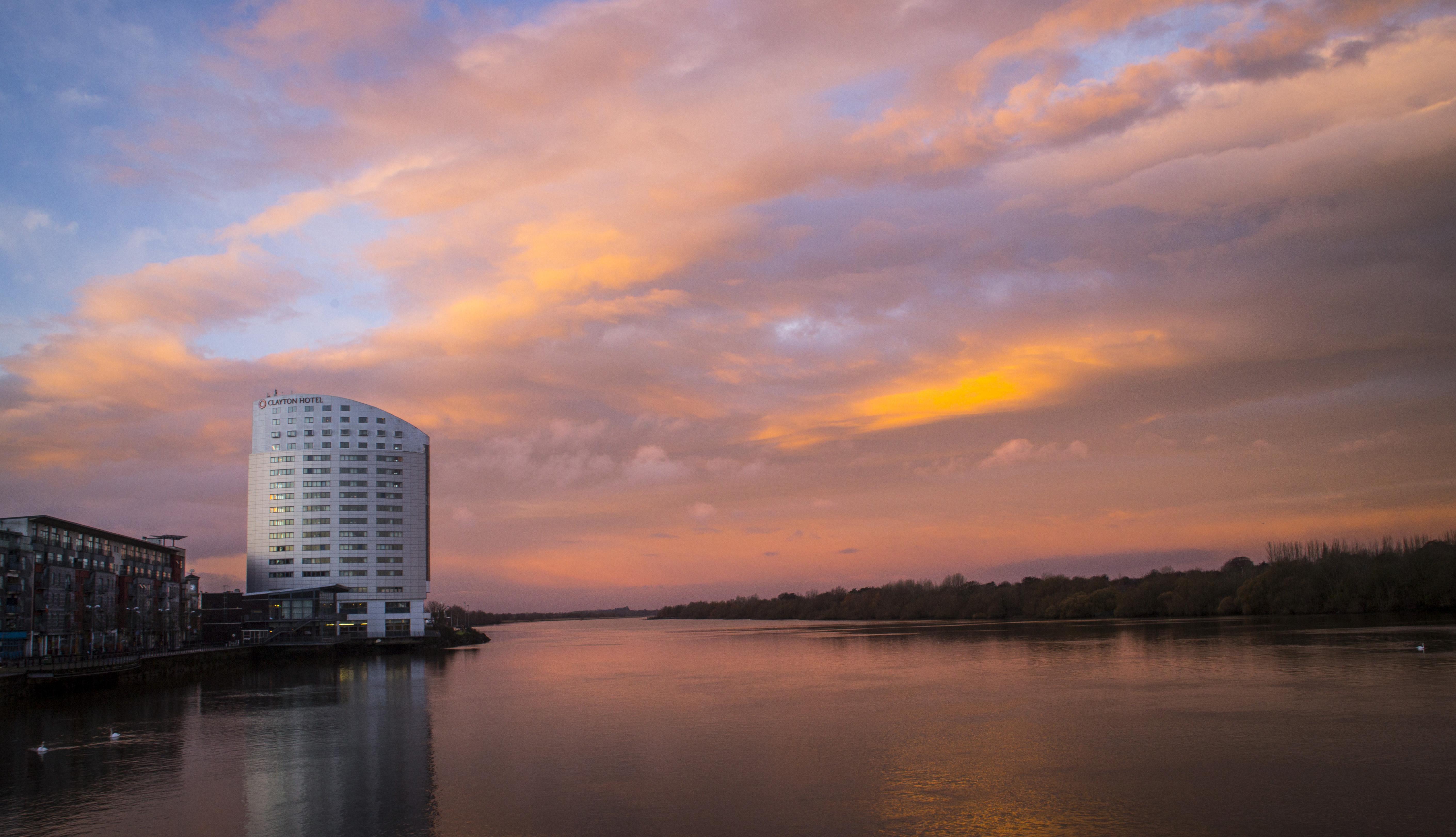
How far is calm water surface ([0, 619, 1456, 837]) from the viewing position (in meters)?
23.9

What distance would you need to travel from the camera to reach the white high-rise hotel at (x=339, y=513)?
135 m

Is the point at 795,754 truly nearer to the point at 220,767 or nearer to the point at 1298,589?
the point at 220,767

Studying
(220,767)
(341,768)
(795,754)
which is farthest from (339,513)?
(795,754)

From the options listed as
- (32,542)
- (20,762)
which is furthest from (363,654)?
(20,762)

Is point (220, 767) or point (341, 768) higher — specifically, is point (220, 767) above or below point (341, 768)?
below

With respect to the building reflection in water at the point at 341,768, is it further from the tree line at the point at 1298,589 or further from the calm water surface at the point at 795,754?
the tree line at the point at 1298,589

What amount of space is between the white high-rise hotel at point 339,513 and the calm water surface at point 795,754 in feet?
226

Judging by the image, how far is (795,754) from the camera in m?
32.5

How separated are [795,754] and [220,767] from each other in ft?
67.8

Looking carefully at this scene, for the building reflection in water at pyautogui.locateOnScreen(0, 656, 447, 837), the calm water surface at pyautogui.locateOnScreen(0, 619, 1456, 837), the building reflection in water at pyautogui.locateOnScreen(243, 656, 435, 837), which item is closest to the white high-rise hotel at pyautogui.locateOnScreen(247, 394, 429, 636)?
the calm water surface at pyautogui.locateOnScreen(0, 619, 1456, 837)

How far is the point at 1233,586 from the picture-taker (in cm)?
14050

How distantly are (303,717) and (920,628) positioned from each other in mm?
118622

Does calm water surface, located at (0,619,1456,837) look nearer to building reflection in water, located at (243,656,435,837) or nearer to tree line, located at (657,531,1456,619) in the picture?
building reflection in water, located at (243,656,435,837)

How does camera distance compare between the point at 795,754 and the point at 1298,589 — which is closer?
the point at 795,754
